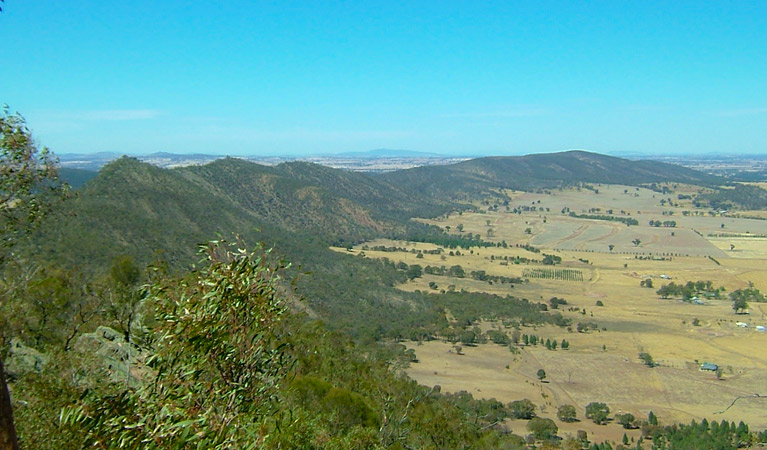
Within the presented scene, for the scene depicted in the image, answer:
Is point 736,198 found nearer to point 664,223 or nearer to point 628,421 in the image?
point 664,223

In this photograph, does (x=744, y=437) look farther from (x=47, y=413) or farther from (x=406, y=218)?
(x=406, y=218)

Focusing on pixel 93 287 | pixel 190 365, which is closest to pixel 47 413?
pixel 190 365

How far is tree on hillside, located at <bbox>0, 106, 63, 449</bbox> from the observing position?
1006 cm

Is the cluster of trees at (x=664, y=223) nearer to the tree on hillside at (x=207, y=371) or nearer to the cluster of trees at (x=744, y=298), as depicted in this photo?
the cluster of trees at (x=744, y=298)

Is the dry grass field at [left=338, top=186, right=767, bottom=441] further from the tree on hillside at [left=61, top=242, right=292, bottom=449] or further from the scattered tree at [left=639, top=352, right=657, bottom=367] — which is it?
the tree on hillside at [left=61, top=242, right=292, bottom=449]

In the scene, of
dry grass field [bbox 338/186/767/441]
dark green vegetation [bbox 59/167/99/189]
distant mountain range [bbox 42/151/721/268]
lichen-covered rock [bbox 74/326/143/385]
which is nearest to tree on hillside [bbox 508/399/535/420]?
dry grass field [bbox 338/186/767/441]

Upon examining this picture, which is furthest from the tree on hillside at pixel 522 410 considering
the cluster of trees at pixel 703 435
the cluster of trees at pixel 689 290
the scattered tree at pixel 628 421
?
the cluster of trees at pixel 689 290

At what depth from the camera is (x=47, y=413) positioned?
772 cm

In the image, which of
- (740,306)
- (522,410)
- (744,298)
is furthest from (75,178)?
(744,298)

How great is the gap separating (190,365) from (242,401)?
663 millimetres

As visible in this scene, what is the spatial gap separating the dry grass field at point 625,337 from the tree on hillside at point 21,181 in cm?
2950

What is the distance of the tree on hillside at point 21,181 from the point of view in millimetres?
10062

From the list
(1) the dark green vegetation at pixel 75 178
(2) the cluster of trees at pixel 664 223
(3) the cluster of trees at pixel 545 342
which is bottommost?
(3) the cluster of trees at pixel 545 342

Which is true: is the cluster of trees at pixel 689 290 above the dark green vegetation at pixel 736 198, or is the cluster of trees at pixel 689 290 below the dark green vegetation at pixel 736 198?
below
